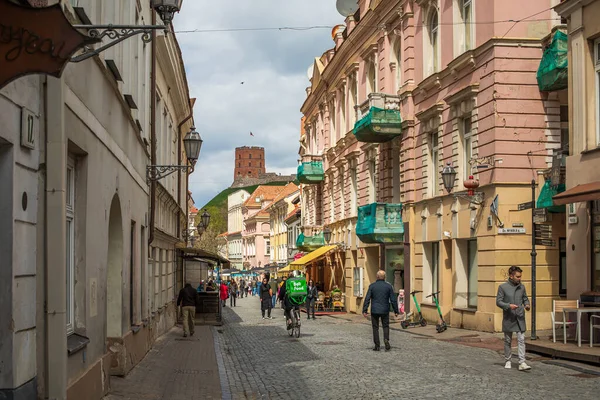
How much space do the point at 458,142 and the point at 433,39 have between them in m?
4.54

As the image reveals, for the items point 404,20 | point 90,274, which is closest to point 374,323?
point 90,274

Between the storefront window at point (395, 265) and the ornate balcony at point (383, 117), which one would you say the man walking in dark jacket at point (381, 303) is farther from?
the storefront window at point (395, 265)

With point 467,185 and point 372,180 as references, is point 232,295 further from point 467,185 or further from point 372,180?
point 467,185

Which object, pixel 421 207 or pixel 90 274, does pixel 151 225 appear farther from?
pixel 421 207

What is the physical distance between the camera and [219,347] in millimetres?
20156

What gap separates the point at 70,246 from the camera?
9016 millimetres

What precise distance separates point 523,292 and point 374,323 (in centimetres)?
428

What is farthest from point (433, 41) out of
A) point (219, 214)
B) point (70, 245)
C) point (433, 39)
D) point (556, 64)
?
point (219, 214)

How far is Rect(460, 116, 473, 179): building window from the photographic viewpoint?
2338cm

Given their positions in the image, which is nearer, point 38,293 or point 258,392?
point 38,293

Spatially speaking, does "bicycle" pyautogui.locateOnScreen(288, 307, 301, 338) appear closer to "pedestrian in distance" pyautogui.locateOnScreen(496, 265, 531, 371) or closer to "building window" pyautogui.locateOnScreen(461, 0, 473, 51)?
"pedestrian in distance" pyautogui.locateOnScreen(496, 265, 531, 371)

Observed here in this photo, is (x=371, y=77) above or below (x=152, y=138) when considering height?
above

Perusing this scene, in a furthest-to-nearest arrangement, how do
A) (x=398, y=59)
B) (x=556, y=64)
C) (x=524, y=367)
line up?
(x=398, y=59), (x=556, y=64), (x=524, y=367)

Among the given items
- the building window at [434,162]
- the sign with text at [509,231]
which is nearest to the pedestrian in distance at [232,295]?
the building window at [434,162]
